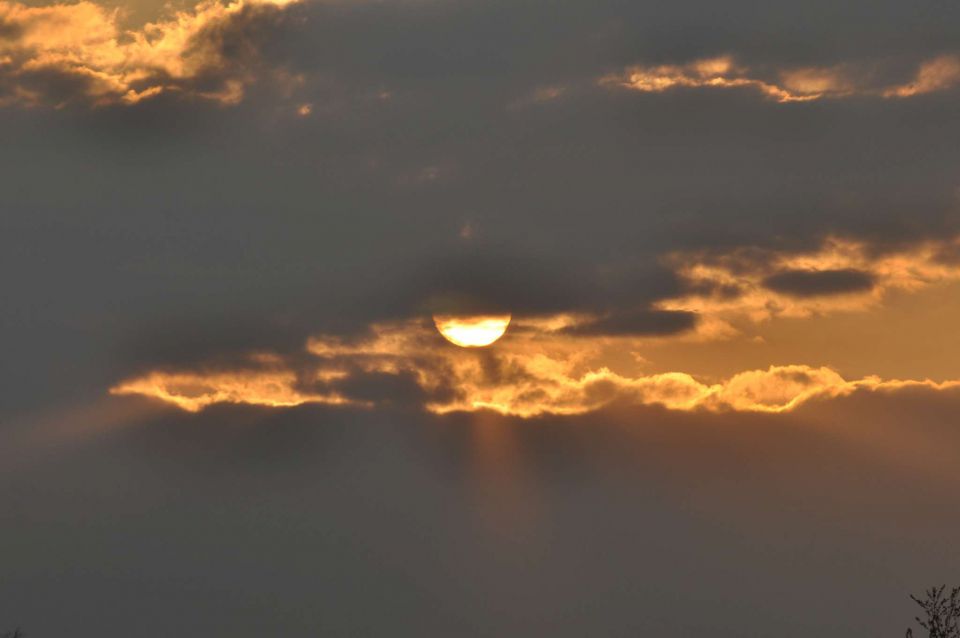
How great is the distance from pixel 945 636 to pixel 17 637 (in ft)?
539

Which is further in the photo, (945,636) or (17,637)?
(17,637)

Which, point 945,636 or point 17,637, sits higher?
point 945,636

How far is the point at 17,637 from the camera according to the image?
255 ft

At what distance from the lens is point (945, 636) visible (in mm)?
13180
